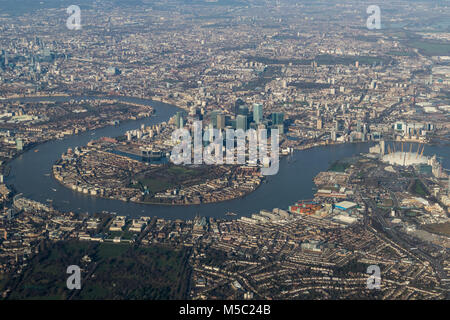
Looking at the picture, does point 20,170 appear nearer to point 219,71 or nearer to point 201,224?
point 201,224

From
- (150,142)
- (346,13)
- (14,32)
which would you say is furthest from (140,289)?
(346,13)

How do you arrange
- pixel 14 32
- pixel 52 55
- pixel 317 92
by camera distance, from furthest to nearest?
pixel 14 32
pixel 52 55
pixel 317 92

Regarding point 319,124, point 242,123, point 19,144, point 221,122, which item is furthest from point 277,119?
point 19,144

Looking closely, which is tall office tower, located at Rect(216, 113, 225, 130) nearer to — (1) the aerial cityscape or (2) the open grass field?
(1) the aerial cityscape

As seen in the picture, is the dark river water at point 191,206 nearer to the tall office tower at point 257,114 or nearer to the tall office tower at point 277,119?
the tall office tower at point 277,119

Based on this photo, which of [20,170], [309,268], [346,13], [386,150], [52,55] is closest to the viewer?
[309,268]

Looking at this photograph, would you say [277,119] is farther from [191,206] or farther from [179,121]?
[191,206]
